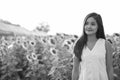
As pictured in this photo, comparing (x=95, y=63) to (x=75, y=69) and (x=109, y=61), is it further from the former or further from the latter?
(x=75, y=69)

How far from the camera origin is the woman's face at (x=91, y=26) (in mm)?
2242

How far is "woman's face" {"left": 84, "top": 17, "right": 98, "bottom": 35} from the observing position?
88.3 inches

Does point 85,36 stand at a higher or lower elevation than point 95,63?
higher

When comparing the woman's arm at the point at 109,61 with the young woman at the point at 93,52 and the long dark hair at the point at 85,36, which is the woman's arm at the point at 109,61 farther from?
the long dark hair at the point at 85,36

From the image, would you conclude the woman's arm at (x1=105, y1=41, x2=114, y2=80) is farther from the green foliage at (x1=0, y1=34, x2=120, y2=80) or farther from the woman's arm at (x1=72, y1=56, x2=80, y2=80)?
the green foliage at (x1=0, y1=34, x2=120, y2=80)

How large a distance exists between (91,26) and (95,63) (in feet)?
1.09

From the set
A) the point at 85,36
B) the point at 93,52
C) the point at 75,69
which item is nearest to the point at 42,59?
the point at 75,69

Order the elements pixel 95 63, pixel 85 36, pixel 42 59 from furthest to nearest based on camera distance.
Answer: pixel 42 59 < pixel 85 36 < pixel 95 63

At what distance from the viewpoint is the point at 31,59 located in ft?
14.4

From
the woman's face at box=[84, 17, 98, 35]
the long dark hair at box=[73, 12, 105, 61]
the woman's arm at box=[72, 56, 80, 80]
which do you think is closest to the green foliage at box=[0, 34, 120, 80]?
the woman's arm at box=[72, 56, 80, 80]

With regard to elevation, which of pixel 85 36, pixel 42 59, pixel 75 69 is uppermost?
pixel 85 36

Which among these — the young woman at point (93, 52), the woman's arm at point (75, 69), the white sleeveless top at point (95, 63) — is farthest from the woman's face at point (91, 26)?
the woman's arm at point (75, 69)

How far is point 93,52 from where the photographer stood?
2213 mm

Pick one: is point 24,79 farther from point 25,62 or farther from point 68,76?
point 68,76
